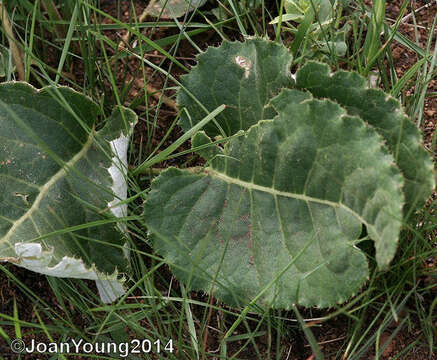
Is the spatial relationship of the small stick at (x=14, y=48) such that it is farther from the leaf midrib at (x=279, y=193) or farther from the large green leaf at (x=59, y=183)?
the leaf midrib at (x=279, y=193)

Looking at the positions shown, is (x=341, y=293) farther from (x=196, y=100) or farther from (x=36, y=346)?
(x=36, y=346)

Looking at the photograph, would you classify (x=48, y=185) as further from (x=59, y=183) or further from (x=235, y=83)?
(x=235, y=83)

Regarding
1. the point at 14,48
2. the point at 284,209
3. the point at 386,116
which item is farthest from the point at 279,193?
the point at 14,48

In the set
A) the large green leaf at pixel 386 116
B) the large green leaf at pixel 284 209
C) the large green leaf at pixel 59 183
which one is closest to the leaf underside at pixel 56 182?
the large green leaf at pixel 59 183

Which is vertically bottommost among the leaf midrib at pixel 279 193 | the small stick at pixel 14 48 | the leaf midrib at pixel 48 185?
the leaf midrib at pixel 48 185

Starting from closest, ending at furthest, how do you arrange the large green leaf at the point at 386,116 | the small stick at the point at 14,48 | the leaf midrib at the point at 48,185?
the large green leaf at the point at 386,116, the leaf midrib at the point at 48,185, the small stick at the point at 14,48

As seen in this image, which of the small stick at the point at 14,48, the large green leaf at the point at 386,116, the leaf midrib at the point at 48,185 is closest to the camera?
the large green leaf at the point at 386,116
